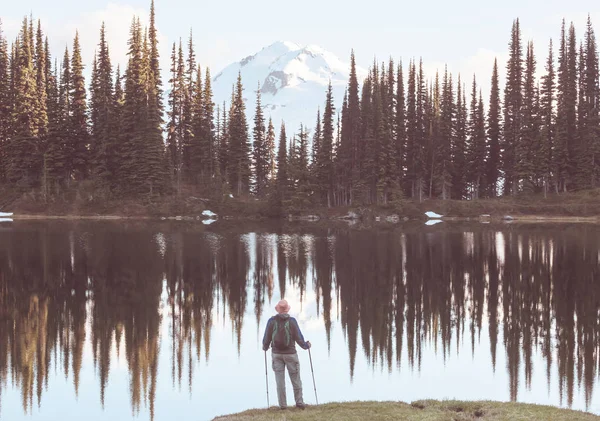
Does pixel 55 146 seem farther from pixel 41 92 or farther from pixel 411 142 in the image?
pixel 411 142

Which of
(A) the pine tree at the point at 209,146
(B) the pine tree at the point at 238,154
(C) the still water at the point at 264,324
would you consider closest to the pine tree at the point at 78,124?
(A) the pine tree at the point at 209,146

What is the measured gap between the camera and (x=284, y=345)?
1405 centimetres

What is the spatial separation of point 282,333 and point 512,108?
9635cm

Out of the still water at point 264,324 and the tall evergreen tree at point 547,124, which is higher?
the tall evergreen tree at point 547,124

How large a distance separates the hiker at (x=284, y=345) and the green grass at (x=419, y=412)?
481 millimetres

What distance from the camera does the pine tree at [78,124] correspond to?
94.3m

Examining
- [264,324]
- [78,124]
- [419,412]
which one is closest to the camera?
[419,412]

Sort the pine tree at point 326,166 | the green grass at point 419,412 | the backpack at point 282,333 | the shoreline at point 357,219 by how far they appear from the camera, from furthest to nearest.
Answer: the pine tree at point 326,166, the shoreline at point 357,219, the backpack at point 282,333, the green grass at point 419,412

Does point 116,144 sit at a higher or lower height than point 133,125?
lower

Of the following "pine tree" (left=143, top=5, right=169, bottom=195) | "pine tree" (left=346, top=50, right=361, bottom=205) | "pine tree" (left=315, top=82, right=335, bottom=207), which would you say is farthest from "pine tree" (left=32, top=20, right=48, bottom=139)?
"pine tree" (left=346, top=50, right=361, bottom=205)

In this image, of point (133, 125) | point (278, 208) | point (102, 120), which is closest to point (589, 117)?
point (278, 208)

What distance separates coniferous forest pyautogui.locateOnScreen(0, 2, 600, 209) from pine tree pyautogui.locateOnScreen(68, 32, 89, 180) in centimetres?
21

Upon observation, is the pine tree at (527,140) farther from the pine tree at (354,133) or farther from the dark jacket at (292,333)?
the dark jacket at (292,333)

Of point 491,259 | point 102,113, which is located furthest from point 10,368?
point 102,113
